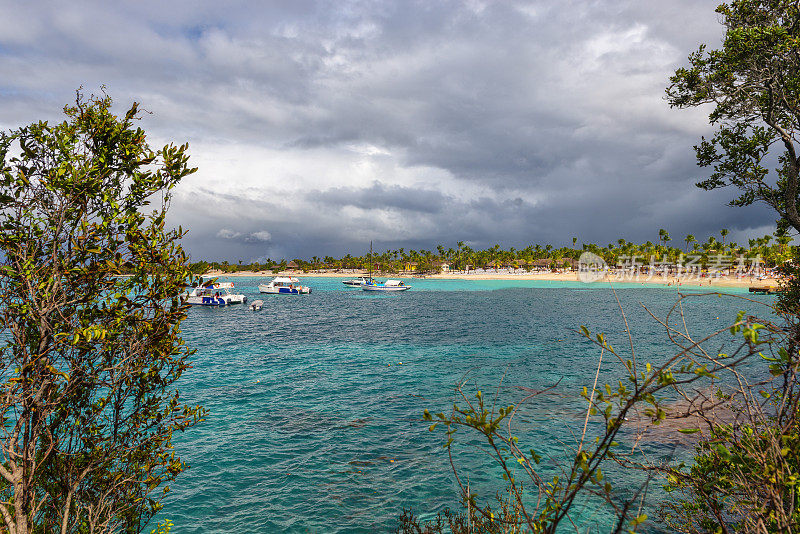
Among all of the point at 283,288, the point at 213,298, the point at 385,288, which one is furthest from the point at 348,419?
the point at 385,288

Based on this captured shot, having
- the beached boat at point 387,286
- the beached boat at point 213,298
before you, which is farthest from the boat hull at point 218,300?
the beached boat at point 387,286

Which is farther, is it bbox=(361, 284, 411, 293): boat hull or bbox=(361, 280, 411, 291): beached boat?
bbox=(361, 284, 411, 293): boat hull

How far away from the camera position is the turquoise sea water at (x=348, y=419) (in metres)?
12.7

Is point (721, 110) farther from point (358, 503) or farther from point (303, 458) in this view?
point (303, 458)

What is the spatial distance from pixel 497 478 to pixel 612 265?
18604 centimetres

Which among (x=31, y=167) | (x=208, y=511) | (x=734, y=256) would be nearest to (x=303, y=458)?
(x=208, y=511)

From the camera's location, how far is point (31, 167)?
5.70m

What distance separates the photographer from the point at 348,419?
1998 centimetres

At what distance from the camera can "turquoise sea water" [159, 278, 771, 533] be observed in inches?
500

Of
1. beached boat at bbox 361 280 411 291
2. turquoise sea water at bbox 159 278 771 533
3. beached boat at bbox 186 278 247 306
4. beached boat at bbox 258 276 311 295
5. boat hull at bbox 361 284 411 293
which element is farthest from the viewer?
boat hull at bbox 361 284 411 293

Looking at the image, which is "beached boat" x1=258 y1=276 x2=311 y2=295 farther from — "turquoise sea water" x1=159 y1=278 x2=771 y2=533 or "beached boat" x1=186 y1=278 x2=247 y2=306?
"turquoise sea water" x1=159 y1=278 x2=771 y2=533

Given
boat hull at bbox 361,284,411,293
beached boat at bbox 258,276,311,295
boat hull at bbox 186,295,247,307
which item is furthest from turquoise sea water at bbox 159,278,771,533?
boat hull at bbox 361,284,411,293

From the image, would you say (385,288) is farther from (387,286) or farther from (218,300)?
(218,300)

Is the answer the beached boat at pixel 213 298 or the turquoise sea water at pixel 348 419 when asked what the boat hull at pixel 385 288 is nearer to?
the beached boat at pixel 213 298
